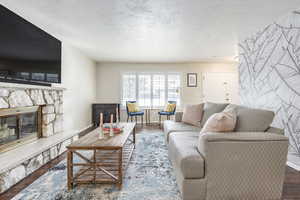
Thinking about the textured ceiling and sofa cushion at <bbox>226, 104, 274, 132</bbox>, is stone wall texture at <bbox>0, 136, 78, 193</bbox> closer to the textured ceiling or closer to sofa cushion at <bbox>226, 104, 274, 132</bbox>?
the textured ceiling

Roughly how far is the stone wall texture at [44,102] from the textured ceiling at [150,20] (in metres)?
1.15

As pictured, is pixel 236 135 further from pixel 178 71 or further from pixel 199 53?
pixel 178 71

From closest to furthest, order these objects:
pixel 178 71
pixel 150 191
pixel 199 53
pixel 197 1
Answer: pixel 150 191 < pixel 197 1 < pixel 199 53 < pixel 178 71

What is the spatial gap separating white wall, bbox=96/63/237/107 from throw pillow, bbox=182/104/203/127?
2.98 m

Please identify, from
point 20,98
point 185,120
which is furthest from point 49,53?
point 185,120

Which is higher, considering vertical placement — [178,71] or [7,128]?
[178,71]

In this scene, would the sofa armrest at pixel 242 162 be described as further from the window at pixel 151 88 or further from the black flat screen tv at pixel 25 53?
the window at pixel 151 88

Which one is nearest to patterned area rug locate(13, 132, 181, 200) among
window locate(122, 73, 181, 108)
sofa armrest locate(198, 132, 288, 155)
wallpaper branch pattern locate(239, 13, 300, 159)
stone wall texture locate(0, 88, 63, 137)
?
sofa armrest locate(198, 132, 288, 155)

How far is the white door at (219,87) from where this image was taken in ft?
19.8

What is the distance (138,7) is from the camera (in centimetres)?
218

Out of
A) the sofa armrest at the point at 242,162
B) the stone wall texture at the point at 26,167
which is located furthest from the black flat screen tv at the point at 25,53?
the sofa armrest at the point at 242,162

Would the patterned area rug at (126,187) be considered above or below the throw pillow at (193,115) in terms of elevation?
below

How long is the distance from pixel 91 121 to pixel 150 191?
13.6 ft

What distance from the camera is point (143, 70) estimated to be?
236 inches
